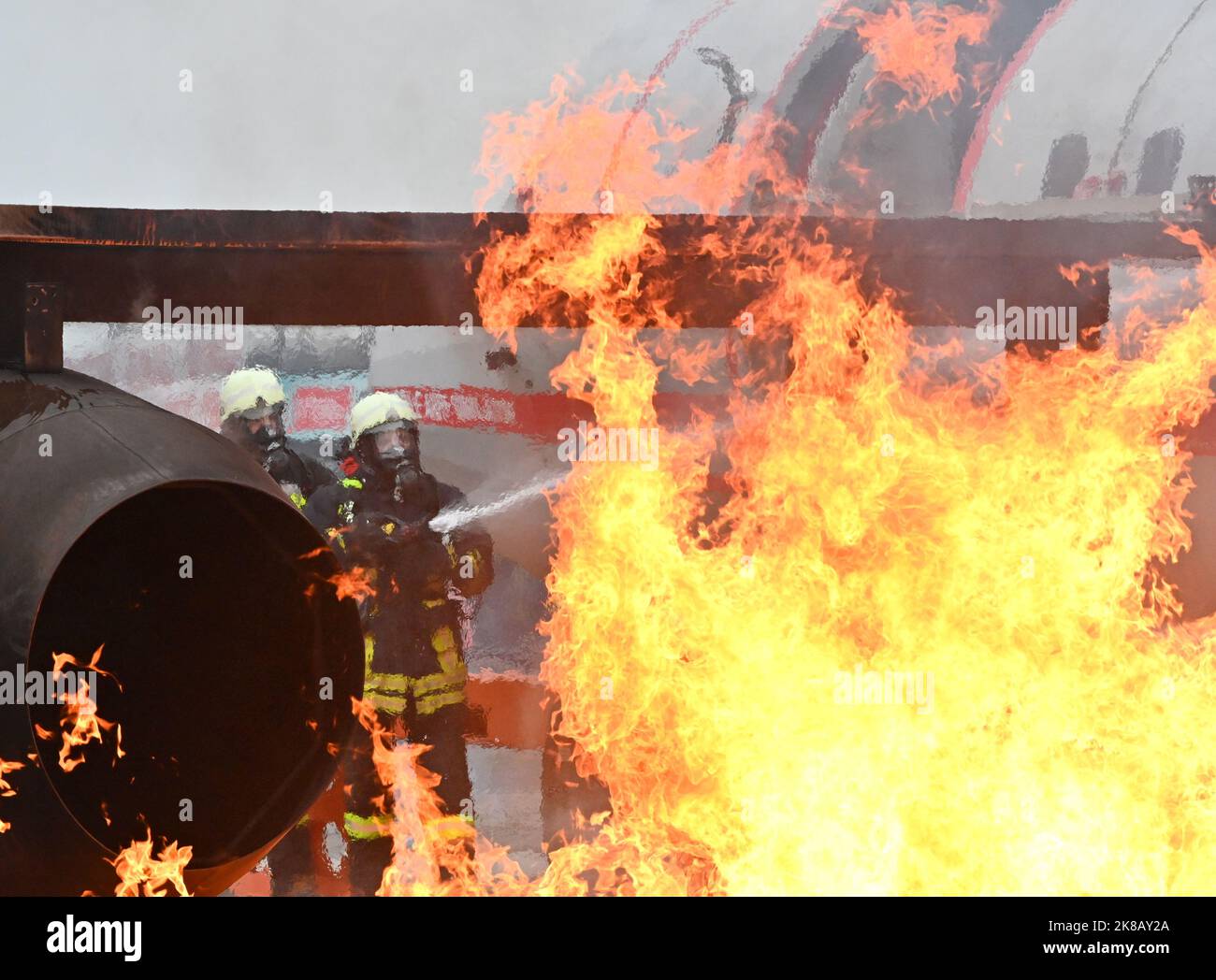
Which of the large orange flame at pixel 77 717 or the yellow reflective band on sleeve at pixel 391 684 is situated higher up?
the large orange flame at pixel 77 717

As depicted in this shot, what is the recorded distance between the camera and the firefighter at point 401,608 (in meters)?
5.55

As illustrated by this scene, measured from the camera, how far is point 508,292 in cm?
395

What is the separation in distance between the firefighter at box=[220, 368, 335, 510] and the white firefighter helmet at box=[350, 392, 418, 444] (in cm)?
47

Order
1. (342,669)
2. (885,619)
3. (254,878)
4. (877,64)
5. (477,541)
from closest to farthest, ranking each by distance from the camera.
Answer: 1. (342,669)
2. (885,619)
3. (254,878)
4. (477,541)
5. (877,64)

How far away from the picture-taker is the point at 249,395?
6.69m

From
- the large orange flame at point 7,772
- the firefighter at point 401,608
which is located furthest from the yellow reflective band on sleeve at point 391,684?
the large orange flame at point 7,772

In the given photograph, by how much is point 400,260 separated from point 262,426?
3.17 meters

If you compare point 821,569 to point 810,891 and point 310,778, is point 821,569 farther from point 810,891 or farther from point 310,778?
point 310,778

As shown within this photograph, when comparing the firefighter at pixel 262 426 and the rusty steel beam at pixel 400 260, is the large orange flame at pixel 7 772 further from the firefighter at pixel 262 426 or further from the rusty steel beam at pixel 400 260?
the firefighter at pixel 262 426

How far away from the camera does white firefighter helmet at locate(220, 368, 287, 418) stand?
669 centimetres

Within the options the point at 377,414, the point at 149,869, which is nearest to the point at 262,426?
the point at 377,414

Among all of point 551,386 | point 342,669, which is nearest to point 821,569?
point 342,669

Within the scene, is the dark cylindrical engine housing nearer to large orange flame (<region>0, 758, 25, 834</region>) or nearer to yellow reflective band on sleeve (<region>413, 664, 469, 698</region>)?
large orange flame (<region>0, 758, 25, 834</region>)
